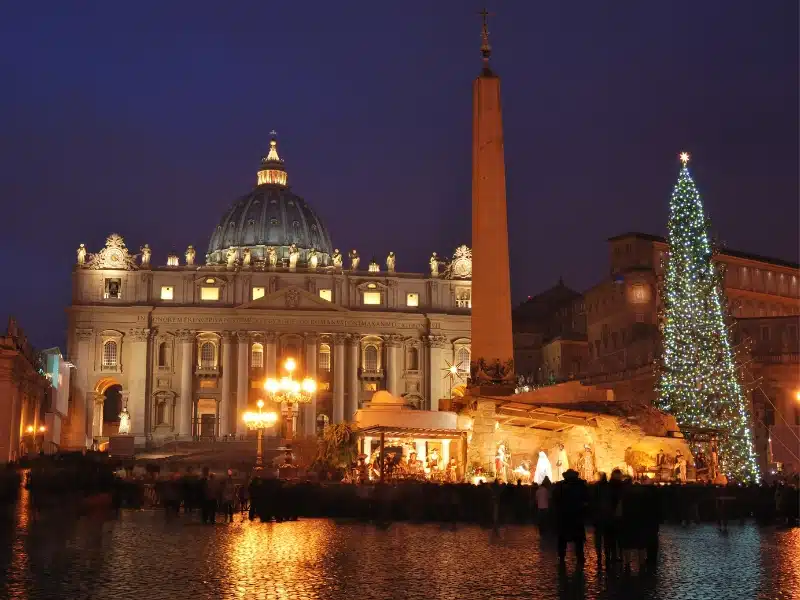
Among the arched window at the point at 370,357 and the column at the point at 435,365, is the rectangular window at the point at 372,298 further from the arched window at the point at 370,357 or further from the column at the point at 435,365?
the column at the point at 435,365

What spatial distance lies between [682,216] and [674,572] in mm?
19738

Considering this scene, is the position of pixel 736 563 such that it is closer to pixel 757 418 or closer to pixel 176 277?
pixel 757 418

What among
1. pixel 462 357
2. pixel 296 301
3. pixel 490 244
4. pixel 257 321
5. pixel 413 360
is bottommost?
pixel 490 244

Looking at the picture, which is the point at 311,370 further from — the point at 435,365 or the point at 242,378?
the point at 435,365

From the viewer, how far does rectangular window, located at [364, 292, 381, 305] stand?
80.9 m

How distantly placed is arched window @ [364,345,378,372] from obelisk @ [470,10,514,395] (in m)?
58.0

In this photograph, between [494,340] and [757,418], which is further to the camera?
[757,418]

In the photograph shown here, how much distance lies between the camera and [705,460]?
25.2m

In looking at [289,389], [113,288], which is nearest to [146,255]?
[113,288]

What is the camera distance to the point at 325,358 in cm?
7950

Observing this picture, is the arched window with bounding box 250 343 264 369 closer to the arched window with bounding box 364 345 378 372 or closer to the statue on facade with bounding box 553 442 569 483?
the arched window with bounding box 364 345 378 372

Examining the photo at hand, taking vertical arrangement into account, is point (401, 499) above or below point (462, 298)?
below

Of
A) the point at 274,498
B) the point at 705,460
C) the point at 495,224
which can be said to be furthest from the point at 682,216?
the point at 274,498

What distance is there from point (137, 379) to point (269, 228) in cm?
2669
